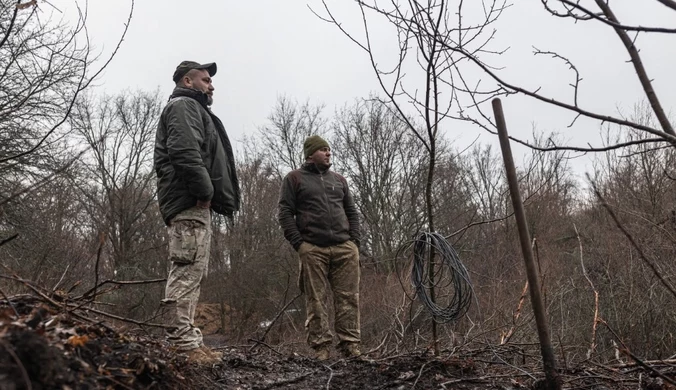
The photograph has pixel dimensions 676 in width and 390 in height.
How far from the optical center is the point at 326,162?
5.49 m

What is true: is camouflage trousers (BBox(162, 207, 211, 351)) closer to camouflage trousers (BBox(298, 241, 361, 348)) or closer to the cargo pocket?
the cargo pocket

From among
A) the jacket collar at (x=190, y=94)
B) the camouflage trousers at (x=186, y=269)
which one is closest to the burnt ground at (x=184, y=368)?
the camouflage trousers at (x=186, y=269)

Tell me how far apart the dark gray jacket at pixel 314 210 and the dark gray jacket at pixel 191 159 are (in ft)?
2.50

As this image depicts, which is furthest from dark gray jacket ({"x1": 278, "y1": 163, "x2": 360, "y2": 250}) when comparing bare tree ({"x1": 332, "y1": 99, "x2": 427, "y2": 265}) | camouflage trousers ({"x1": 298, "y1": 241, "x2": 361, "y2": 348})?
bare tree ({"x1": 332, "y1": 99, "x2": 427, "y2": 265})

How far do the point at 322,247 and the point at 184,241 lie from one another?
157 cm

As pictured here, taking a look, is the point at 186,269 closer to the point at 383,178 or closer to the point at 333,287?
the point at 333,287

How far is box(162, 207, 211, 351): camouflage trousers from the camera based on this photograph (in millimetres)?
3828

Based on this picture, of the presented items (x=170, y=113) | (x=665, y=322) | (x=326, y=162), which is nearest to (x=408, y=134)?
(x=665, y=322)

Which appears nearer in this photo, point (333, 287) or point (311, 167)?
point (333, 287)

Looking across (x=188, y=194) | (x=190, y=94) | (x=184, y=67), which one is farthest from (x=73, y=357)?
(x=184, y=67)

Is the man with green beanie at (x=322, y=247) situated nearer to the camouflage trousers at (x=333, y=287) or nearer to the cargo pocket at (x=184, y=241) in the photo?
the camouflage trousers at (x=333, y=287)

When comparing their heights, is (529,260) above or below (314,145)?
below

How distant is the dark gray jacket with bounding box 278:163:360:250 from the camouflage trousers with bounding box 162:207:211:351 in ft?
4.12

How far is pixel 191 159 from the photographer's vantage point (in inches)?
158
